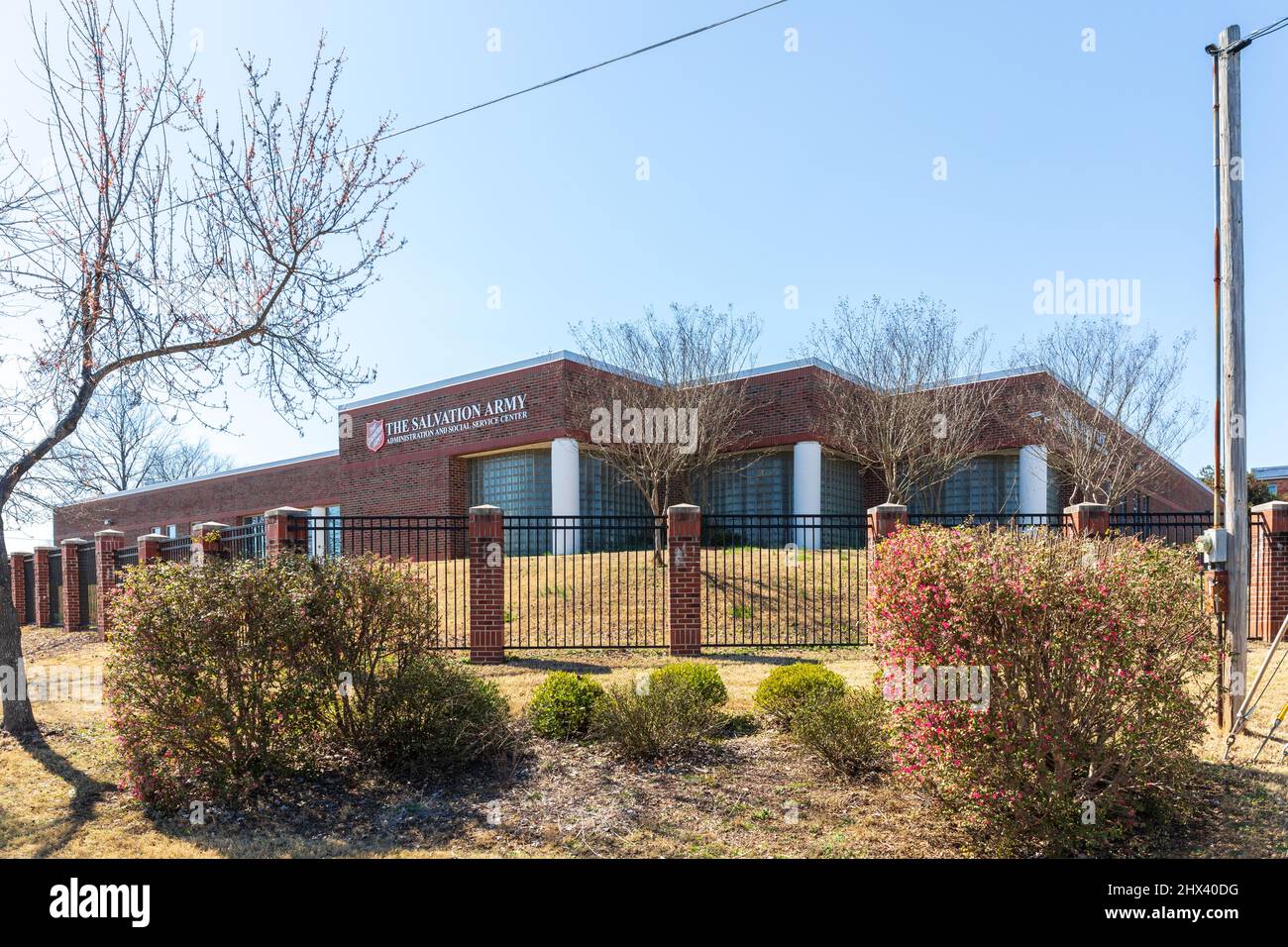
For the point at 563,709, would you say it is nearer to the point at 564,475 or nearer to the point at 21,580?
the point at 564,475

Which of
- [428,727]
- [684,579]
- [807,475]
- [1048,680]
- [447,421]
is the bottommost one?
[428,727]

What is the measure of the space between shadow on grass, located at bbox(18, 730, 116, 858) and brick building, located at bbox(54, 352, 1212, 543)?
41.5 feet

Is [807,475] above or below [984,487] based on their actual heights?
above

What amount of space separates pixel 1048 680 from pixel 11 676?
904cm

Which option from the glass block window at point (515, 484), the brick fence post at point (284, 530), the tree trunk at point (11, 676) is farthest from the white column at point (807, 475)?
the tree trunk at point (11, 676)

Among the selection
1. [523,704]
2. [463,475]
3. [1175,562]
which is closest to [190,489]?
[463,475]

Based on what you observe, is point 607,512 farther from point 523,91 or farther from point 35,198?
point 35,198

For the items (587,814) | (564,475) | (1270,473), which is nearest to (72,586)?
(564,475)

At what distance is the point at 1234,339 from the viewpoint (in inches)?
283

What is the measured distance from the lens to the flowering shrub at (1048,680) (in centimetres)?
470

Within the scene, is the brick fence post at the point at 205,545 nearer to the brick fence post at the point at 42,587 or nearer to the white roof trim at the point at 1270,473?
the brick fence post at the point at 42,587

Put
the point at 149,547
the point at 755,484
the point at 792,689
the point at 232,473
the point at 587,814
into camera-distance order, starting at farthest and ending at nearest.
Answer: the point at 232,473 < the point at 755,484 < the point at 149,547 < the point at 792,689 < the point at 587,814

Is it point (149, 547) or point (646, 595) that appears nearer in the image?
point (646, 595)

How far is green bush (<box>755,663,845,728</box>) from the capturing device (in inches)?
290
